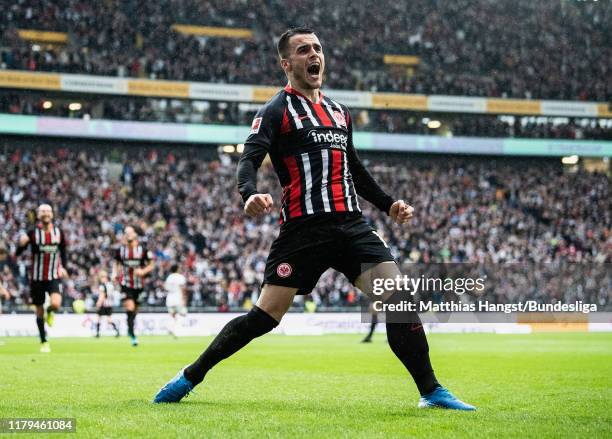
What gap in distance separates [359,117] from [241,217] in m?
11.9

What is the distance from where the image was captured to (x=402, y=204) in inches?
264

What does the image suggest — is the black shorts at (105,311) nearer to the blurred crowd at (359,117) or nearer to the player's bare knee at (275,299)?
the player's bare knee at (275,299)

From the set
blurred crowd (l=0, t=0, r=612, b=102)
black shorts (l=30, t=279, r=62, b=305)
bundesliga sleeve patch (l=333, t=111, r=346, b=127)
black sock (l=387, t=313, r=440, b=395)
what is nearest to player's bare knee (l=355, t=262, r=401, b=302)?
black sock (l=387, t=313, r=440, b=395)

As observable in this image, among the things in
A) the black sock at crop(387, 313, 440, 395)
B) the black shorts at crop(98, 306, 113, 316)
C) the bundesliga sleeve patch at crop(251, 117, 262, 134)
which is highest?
the bundesliga sleeve patch at crop(251, 117, 262, 134)

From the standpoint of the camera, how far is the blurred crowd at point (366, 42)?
44.3 metres

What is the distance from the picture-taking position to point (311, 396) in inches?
302

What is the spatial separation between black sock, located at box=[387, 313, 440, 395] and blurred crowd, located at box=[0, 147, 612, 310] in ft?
78.3

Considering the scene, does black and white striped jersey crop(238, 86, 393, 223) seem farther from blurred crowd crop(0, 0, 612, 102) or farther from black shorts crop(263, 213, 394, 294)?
blurred crowd crop(0, 0, 612, 102)

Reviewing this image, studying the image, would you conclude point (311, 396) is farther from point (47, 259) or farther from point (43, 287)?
point (43, 287)

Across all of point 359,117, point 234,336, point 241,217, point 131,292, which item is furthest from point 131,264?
point 359,117

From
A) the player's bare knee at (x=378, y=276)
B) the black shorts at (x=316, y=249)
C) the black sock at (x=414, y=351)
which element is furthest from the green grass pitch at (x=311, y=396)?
the black shorts at (x=316, y=249)

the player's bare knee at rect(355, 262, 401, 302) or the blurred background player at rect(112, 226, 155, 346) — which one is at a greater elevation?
the player's bare knee at rect(355, 262, 401, 302)

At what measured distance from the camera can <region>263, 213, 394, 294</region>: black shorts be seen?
20.7ft

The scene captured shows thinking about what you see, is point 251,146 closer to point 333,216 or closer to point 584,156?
point 333,216
